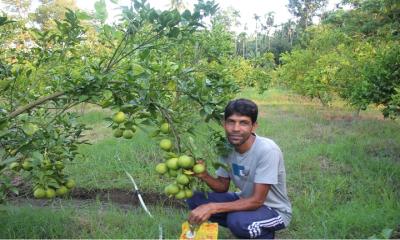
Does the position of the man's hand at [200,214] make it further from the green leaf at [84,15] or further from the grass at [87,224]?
the green leaf at [84,15]

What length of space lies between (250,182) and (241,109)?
533mm

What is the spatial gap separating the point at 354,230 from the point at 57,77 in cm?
251

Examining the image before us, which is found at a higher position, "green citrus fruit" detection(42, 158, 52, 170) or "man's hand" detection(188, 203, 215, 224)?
"green citrus fruit" detection(42, 158, 52, 170)

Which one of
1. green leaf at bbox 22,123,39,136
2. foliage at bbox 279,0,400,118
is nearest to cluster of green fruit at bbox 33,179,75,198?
green leaf at bbox 22,123,39,136

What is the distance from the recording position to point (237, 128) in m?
2.55

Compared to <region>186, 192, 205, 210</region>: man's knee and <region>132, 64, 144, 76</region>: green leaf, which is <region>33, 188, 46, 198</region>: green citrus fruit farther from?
<region>186, 192, 205, 210</region>: man's knee

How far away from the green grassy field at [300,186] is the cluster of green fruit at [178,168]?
1.04 ft

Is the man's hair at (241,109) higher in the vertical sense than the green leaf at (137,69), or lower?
lower

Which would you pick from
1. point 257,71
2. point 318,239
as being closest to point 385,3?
point 257,71

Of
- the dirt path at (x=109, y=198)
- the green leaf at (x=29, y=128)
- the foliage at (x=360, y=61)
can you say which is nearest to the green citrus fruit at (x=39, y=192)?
the green leaf at (x=29, y=128)

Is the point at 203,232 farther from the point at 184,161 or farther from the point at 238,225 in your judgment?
the point at 184,161

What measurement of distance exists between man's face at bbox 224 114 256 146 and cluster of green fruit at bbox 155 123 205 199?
1.26 feet

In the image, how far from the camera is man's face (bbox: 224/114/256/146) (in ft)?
8.32

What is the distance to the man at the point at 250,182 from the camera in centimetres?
254
